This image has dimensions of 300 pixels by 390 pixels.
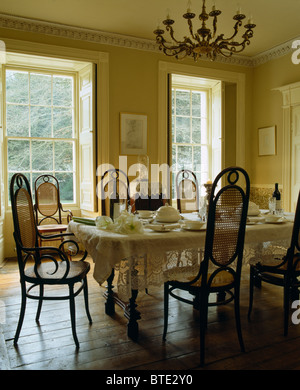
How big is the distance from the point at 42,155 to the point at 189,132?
2482 mm

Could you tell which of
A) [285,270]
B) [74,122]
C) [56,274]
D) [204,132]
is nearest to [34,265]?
[56,274]

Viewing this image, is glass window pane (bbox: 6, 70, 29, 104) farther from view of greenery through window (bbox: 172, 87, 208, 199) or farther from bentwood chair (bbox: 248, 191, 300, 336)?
bentwood chair (bbox: 248, 191, 300, 336)

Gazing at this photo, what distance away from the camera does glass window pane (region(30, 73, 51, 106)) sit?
16.8 feet

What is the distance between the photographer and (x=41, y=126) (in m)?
5.20

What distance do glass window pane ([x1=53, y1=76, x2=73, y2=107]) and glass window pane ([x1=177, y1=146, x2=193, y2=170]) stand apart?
6.42ft

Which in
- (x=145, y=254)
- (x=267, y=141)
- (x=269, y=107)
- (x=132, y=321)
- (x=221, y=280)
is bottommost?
(x=132, y=321)

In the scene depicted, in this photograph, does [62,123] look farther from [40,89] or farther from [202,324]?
[202,324]

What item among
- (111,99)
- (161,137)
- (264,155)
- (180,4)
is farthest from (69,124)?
(264,155)

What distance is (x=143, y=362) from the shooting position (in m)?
2.06

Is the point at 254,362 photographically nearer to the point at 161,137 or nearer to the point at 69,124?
the point at 161,137

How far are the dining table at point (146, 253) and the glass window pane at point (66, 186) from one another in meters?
2.96

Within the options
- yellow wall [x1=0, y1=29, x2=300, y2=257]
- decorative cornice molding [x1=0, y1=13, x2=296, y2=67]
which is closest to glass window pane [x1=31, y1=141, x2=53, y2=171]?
yellow wall [x1=0, y1=29, x2=300, y2=257]

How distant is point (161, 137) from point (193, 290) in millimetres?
3503

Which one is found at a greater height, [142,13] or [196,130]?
[142,13]
